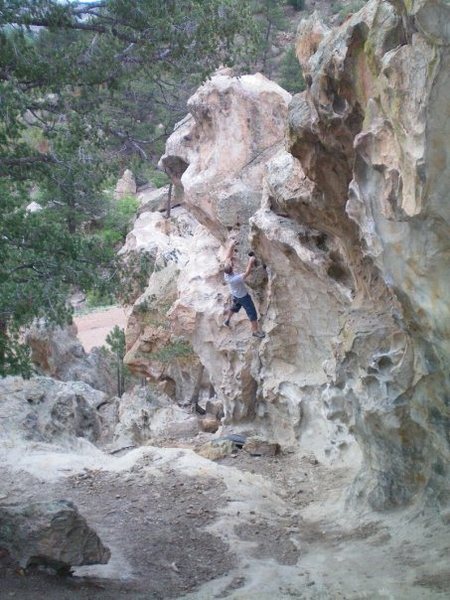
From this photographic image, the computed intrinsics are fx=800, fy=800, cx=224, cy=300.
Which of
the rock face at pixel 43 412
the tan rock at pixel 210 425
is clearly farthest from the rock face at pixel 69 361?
the rock face at pixel 43 412

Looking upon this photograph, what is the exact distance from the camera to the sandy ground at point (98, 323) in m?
32.2

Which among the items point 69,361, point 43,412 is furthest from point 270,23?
point 43,412

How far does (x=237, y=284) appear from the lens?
13.1m

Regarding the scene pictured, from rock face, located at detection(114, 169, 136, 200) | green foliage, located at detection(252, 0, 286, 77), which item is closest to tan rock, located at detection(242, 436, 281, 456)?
green foliage, located at detection(252, 0, 286, 77)

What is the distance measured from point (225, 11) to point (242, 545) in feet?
17.4

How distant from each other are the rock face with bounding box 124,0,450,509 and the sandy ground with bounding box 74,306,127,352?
15370 mm

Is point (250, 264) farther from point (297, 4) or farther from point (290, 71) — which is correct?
point (297, 4)

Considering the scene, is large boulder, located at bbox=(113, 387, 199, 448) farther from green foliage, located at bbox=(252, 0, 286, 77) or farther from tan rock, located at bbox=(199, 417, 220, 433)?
green foliage, located at bbox=(252, 0, 286, 77)

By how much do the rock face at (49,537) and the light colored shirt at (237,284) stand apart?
6.65m

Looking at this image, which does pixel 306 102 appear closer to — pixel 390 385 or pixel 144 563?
pixel 390 385

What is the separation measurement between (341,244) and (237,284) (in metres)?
3.75

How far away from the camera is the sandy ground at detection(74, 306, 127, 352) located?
32.2 meters

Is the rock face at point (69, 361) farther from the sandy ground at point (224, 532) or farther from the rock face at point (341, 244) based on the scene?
the sandy ground at point (224, 532)

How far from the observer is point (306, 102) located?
809 cm
